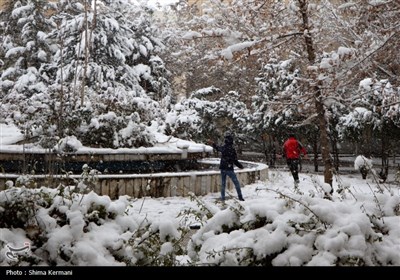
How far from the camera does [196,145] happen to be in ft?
38.9

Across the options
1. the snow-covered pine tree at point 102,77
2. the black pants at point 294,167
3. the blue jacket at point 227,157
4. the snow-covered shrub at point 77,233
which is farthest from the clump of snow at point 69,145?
the snow-covered shrub at point 77,233

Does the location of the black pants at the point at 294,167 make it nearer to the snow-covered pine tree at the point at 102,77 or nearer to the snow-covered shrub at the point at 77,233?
the snow-covered pine tree at the point at 102,77

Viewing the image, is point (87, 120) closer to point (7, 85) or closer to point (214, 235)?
point (214, 235)

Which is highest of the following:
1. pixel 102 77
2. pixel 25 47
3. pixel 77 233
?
pixel 25 47

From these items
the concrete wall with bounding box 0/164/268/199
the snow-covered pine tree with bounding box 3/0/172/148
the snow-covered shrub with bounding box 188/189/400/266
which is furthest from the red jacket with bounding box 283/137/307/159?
the snow-covered shrub with bounding box 188/189/400/266

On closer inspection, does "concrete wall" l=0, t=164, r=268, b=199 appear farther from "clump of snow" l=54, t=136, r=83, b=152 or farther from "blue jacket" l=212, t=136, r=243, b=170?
"clump of snow" l=54, t=136, r=83, b=152

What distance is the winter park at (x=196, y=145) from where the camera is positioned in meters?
2.24

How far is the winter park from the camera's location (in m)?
2.24

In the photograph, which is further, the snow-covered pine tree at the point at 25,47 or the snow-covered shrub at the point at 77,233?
the snow-covered pine tree at the point at 25,47

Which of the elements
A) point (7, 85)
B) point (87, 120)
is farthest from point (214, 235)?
point (7, 85)

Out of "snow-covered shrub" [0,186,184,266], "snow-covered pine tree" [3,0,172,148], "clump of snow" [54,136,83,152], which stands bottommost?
"snow-covered shrub" [0,186,184,266]

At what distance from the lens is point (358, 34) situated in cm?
860

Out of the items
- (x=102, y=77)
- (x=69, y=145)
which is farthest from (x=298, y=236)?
(x=102, y=77)

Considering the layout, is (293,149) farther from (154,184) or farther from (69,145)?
(69,145)
